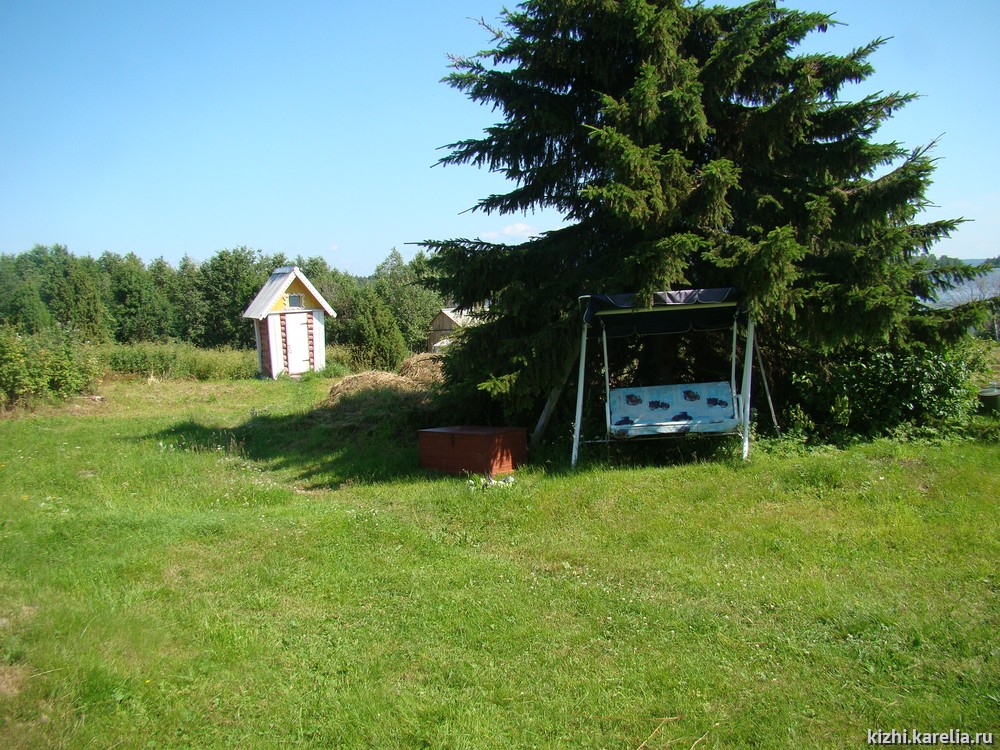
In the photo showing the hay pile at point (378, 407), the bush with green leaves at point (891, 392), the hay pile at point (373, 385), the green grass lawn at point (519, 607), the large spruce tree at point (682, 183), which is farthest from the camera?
the hay pile at point (373, 385)

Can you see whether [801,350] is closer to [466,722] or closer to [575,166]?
[575,166]

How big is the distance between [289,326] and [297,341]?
71cm

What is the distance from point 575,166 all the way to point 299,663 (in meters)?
7.63

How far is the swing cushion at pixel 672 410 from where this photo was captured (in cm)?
877

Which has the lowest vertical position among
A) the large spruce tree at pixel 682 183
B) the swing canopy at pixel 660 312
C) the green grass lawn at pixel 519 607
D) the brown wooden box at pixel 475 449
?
the green grass lawn at pixel 519 607

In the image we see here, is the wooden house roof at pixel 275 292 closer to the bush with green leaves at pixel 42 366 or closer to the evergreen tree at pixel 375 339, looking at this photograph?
the evergreen tree at pixel 375 339

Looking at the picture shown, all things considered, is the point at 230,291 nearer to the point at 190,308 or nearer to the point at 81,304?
the point at 190,308

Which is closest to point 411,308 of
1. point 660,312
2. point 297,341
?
point 297,341

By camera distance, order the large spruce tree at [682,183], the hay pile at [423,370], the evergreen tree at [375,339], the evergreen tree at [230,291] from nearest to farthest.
A: the large spruce tree at [682,183] < the hay pile at [423,370] < the evergreen tree at [375,339] < the evergreen tree at [230,291]

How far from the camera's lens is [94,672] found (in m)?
4.32

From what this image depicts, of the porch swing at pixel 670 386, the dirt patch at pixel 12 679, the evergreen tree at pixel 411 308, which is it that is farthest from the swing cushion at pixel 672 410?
the evergreen tree at pixel 411 308

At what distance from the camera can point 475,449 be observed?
368 inches

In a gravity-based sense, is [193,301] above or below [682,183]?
above

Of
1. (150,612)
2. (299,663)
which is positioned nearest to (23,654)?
(150,612)
